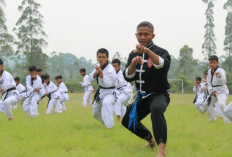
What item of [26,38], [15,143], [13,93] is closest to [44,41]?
[26,38]

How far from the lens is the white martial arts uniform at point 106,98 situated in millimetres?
6863

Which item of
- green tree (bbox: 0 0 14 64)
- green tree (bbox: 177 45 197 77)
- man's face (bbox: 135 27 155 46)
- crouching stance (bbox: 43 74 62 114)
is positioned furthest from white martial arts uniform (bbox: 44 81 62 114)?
green tree (bbox: 177 45 197 77)

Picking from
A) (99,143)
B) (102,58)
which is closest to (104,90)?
(102,58)

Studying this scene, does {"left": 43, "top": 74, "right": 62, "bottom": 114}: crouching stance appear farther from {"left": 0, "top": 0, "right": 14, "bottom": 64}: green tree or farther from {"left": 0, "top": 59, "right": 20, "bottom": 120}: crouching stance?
{"left": 0, "top": 0, "right": 14, "bottom": 64}: green tree

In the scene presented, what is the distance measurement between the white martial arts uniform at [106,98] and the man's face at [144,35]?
103 inches

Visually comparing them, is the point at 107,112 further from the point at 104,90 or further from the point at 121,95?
the point at 121,95

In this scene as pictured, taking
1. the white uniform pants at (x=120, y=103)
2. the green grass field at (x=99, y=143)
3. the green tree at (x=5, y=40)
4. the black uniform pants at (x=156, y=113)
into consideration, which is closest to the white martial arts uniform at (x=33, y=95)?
the green grass field at (x=99, y=143)

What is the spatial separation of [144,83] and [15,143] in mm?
2718

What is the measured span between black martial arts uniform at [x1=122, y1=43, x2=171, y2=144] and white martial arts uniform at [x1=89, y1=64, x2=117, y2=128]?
7.12 ft

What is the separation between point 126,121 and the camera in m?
4.72

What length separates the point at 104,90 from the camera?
730cm

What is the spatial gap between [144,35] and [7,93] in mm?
5793

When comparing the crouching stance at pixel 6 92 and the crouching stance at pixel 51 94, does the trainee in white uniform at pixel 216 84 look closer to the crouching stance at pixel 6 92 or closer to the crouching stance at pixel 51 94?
the crouching stance at pixel 6 92

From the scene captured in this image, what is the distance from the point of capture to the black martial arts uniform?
4070mm
